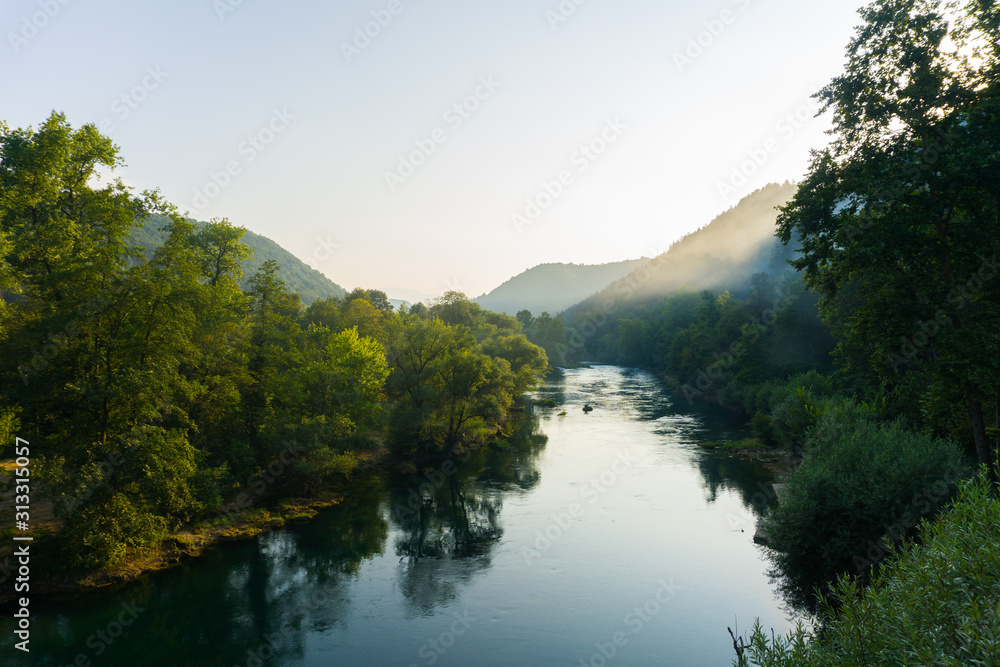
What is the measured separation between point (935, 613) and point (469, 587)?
1976cm

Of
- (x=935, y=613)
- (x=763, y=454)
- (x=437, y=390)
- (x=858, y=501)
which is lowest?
(x=763, y=454)

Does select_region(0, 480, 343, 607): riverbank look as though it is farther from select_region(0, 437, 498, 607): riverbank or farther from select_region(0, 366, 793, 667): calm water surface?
select_region(0, 366, 793, 667): calm water surface

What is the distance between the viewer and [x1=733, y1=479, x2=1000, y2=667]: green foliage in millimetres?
7031

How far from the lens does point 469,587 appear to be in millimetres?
24281

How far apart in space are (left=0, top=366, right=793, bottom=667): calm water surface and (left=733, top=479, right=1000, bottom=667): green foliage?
10.6 metres

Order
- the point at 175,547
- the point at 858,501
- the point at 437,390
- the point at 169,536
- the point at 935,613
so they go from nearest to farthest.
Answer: the point at 935,613 → the point at 858,501 → the point at 175,547 → the point at 169,536 → the point at 437,390

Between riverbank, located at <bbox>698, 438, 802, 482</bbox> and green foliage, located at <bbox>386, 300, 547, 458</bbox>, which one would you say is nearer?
riverbank, located at <bbox>698, 438, 802, 482</bbox>

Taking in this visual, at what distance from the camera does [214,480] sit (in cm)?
2966

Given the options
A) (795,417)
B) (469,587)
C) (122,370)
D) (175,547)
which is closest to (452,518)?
(469,587)

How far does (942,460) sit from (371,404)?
120 ft

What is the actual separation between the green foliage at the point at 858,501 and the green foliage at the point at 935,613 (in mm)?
10663

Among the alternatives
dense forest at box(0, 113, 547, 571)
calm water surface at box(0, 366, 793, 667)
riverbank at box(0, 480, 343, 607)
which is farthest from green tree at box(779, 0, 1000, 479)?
riverbank at box(0, 480, 343, 607)

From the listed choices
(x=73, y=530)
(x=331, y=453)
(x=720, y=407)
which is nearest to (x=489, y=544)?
(x=331, y=453)

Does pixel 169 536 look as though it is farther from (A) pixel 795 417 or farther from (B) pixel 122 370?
(A) pixel 795 417
